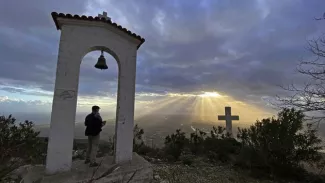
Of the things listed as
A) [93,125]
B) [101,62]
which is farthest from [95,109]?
[101,62]

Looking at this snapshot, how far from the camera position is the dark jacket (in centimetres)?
561

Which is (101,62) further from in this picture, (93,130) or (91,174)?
(91,174)

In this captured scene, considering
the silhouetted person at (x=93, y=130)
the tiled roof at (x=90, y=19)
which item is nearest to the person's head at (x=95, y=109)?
the silhouetted person at (x=93, y=130)

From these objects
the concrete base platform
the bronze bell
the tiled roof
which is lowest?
the concrete base platform

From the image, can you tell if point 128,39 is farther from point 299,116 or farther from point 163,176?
point 299,116

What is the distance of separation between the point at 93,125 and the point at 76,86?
109cm

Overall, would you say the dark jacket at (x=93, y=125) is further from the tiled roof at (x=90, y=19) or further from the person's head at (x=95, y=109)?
the tiled roof at (x=90, y=19)

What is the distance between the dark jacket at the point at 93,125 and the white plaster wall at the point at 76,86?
1.59 ft

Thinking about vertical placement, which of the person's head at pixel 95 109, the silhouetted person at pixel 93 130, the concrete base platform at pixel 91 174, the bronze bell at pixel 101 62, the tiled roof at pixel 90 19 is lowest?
the concrete base platform at pixel 91 174

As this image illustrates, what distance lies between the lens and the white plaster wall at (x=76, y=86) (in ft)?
16.0

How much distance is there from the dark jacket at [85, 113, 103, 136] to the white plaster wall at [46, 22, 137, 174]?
0.48 metres

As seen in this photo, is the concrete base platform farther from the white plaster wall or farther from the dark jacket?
the dark jacket

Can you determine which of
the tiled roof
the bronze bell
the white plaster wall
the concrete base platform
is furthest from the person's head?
the tiled roof

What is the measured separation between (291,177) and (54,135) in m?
7.09
